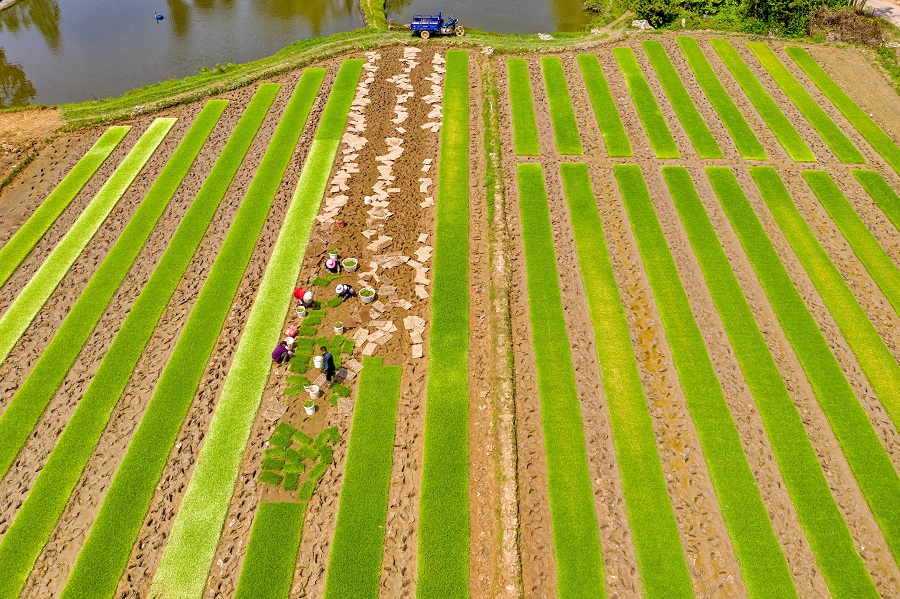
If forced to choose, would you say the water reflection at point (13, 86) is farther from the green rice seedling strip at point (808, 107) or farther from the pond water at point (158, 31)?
the green rice seedling strip at point (808, 107)

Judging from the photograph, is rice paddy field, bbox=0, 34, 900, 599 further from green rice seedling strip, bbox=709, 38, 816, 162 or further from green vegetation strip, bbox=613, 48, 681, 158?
green rice seedling strip, bbox=709, 38, 816, 162

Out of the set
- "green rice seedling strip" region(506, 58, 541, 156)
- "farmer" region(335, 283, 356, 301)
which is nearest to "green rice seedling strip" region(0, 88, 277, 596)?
"farmer" region(335, 283, 356, 301)

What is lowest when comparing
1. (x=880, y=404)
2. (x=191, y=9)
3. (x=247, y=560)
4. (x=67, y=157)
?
(x=247, y=560)

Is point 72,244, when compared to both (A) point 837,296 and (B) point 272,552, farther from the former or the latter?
(A) point 837,296

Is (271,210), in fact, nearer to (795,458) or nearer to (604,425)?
(604,425)

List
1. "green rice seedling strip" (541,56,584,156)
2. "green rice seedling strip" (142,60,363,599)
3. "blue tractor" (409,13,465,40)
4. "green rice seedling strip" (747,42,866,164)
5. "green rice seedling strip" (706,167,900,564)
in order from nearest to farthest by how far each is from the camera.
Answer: "green rice seedling strip" (142,60,363,599) → "green rice seedling strip" (706,167,900,564) → "green rice seedling strip" (747,42,866,164) → "green rice seedling strip" (541,56,584,156) → "blue tractor" (409,13,465,40)

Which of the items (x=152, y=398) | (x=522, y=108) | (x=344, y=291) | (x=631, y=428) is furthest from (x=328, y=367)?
(x=522, y=108)

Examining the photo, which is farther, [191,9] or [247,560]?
[191,9]

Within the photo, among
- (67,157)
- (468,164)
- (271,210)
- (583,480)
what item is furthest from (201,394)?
(67,157)
